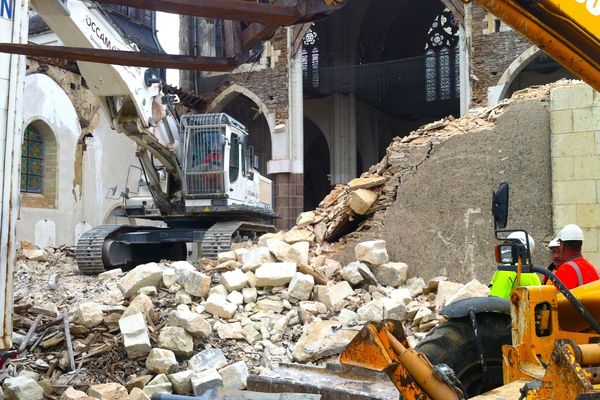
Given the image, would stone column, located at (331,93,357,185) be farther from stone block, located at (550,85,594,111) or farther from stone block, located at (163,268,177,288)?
stone block, located at (550,85,594,111)

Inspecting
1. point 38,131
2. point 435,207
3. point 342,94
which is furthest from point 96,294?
point 342,94

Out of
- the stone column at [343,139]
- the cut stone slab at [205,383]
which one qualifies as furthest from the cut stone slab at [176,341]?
the stone column at [343,139]

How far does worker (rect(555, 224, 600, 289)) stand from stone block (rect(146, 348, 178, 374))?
3.53 meters

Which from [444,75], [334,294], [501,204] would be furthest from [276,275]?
[444,75]

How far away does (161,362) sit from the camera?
591 centimetres

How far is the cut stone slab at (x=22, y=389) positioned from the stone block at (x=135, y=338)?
3.01 ft

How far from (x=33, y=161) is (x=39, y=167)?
29cm

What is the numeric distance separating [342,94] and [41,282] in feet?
53.1

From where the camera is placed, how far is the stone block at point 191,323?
637 cm

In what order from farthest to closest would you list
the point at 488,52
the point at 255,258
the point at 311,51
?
the point at 311,51 < the point at 488,52 < the point at 255,258

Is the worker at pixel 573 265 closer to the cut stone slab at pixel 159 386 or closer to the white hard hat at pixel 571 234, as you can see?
the white hard hat at pixel 571 234

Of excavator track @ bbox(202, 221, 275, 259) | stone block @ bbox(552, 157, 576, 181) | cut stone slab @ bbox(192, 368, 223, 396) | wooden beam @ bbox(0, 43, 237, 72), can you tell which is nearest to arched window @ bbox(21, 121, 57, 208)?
excavator track @ bbox(202, 221, 275, 259)

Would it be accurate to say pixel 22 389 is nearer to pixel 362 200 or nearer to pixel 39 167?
pixel 362 200

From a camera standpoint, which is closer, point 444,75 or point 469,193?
point 469,193
